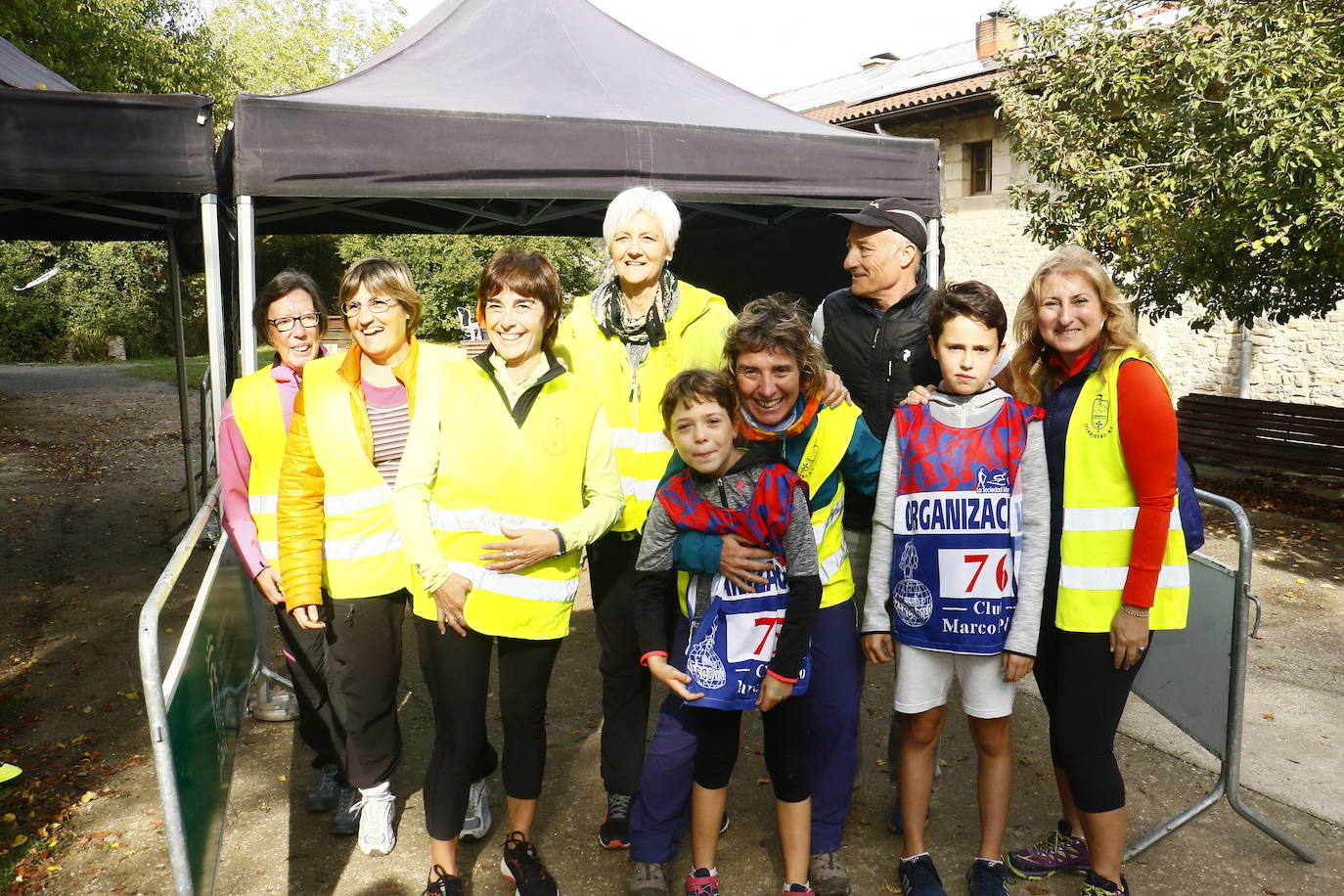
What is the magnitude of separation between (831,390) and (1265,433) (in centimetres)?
852

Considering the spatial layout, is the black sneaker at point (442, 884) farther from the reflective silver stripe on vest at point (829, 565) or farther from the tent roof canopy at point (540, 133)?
the tent roof canopy at point (540, 133)

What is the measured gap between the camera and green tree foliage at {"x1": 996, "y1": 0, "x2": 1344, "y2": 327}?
562 cm

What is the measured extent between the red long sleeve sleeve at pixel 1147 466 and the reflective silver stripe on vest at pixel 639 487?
1288 millimetres

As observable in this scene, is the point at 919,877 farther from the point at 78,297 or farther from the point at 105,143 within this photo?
the point at 78,297

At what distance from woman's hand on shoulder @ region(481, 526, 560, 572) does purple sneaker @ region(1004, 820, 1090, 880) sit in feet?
A: 5.47

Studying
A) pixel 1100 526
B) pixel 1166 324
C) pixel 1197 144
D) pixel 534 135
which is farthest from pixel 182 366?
pixel 1166 324

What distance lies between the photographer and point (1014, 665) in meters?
2.47

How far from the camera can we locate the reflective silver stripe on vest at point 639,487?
2846 mm

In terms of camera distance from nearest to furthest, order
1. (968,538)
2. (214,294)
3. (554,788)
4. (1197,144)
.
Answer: (968,538) < (554,788) < (214,294) < (1197,144)

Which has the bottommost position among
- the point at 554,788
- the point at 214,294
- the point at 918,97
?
the point at 554,788

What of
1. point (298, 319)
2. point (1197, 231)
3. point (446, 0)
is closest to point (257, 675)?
point (298, 319)

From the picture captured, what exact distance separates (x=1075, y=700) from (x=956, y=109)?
50.8ft

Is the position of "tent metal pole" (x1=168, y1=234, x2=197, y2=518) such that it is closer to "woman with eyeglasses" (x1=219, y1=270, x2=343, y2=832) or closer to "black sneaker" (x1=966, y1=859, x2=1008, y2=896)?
"woman with eyeglasses" (x1=219, y1=270, x2=343, y2=832)

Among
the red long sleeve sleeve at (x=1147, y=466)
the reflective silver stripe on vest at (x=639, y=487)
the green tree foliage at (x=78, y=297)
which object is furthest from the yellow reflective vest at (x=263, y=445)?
the green tree foliage at (x=78, y=297)
